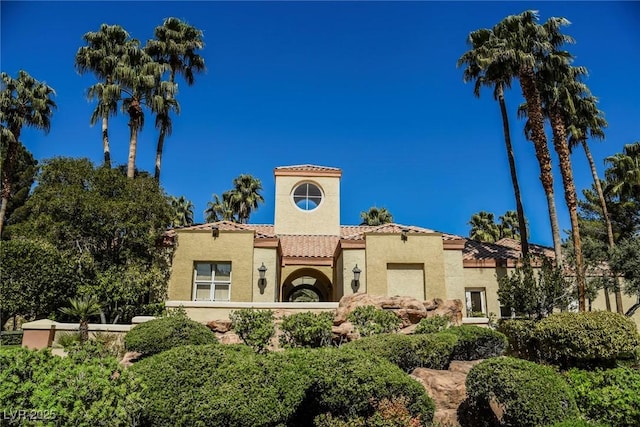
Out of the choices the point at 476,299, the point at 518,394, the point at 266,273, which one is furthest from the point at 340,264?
the point at 518,394

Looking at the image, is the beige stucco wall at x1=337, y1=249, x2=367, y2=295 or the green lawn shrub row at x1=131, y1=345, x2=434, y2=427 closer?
the green lawn shrub row at x1=131, y1=345, x2=434, y2=427

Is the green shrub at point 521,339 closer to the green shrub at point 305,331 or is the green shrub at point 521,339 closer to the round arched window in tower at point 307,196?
the green shrub at point 305,331

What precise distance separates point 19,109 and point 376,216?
28791 mm

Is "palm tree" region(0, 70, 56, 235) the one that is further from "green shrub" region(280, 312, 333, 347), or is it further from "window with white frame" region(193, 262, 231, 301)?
"green shrub" region(280, 312, 333, 347)

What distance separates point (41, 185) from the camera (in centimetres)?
2002

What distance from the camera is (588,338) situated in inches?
427

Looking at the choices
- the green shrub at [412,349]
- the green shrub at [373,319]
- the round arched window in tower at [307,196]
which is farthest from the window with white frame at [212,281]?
the green shrub at [412,349]

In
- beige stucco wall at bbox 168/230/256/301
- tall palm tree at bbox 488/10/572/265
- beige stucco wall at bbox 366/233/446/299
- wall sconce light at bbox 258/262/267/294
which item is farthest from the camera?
tall palm tree at bbox 488/10/572/265

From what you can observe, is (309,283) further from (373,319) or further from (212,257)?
(373,319)

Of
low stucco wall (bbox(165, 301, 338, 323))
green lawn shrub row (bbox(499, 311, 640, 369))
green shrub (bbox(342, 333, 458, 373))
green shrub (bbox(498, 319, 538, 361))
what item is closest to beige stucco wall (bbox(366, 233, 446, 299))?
low stucco wall (bbox(165, 301, 338, 323))

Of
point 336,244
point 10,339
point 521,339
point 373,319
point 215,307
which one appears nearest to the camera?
point 521,339

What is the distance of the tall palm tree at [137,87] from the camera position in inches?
977

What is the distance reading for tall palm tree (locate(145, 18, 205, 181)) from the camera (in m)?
28.2

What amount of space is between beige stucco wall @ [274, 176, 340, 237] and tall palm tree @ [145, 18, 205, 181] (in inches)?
297
